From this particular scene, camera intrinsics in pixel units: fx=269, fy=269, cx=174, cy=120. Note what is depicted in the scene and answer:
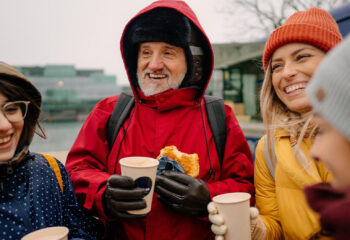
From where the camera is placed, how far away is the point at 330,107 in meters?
0.72

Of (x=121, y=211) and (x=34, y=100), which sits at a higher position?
(x=34, y=100)

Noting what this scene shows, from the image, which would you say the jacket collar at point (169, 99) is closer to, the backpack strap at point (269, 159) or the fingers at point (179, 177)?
the fingers at point (179, 177)

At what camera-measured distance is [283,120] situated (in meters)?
1.89

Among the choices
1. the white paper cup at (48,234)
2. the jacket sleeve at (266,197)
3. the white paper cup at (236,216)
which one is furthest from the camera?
the jacket sleeve at (266,197)

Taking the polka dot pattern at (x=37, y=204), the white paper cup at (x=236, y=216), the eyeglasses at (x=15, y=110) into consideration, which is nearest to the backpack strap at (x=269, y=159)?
the white paper cup at (x=236, y=216)

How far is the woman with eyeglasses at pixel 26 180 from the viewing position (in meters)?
1.48

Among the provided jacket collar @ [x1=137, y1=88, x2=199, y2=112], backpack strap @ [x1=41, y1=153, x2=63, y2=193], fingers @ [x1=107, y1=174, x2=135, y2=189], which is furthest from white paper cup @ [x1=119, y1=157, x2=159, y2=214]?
jacket collar @ [x1=137, y1=88, x2=199, y2=112]

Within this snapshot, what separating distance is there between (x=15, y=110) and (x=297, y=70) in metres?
1.76

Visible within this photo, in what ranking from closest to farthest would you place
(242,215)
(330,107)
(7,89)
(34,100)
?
1. (330,107)
2. (242,215)
3. (7,89)
4. (34,100)

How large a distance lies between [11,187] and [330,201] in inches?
62.0

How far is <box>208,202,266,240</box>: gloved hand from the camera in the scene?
1.45 meters

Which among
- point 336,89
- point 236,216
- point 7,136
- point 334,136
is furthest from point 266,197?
point 7,136

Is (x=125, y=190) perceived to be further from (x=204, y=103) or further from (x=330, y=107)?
(x=330, y=107)

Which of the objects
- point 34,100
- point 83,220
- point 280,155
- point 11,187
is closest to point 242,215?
→ point 280,155
